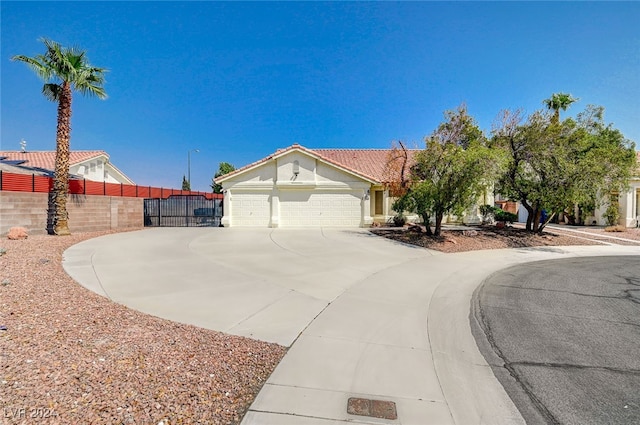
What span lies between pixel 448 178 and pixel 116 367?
12833 mm

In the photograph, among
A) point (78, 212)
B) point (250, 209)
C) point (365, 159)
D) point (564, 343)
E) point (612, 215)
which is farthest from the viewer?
point (365, 159)

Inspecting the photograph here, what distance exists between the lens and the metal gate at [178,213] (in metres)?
20.4

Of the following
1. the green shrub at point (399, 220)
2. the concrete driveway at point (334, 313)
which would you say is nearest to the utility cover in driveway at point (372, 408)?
the concrete driveway at point (334, 313)

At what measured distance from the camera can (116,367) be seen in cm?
297

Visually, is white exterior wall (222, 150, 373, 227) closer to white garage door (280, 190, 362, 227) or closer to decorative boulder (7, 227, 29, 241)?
white garage door (280, 190, 362, 227)

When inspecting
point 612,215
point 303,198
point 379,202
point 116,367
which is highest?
point 303,198

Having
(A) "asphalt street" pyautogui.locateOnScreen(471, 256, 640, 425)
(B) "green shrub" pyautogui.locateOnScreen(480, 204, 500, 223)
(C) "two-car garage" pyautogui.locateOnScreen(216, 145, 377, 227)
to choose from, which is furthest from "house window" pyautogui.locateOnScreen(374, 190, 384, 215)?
(A) "asphalt street" pyautogui.locateOnScreen(471, 256, 640, 425)

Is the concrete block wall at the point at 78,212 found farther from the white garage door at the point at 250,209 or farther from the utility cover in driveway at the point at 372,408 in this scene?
the utility cover in driveway at the point at 372,408

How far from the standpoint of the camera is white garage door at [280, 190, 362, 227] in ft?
65.1

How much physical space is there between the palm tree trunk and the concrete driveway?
9.78 feet

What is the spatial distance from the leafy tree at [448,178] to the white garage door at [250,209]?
30.4 feet

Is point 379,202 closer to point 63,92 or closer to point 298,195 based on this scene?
point 298,195

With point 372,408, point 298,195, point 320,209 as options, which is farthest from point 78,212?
point 372,408

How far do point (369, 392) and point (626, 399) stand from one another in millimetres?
2721
